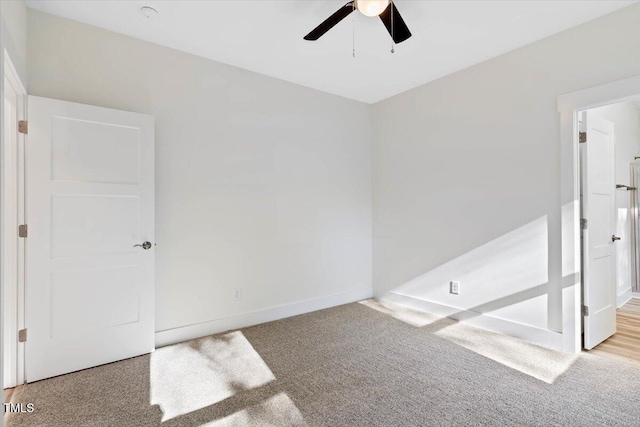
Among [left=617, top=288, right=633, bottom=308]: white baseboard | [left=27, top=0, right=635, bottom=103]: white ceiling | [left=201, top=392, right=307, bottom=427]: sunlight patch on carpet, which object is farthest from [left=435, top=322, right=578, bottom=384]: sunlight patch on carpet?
[left=27, top=0, right=635, bottom=103]: white ceiling

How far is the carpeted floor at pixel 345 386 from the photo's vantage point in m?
1.96

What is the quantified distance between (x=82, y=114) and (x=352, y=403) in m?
2.92

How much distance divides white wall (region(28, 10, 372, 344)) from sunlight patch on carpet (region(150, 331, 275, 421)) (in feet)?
0.95

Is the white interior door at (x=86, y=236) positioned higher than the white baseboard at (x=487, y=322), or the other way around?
the white interior door at (x=86, y=236)

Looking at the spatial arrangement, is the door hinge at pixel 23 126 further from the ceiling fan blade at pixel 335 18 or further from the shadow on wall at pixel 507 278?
the shadow on wall at pixel 507 278

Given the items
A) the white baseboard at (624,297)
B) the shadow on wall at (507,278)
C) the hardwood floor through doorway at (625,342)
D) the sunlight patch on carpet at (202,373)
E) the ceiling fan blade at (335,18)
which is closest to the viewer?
the ceiling fan blade at (335,18)

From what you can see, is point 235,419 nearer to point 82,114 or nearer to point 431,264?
point 82,114

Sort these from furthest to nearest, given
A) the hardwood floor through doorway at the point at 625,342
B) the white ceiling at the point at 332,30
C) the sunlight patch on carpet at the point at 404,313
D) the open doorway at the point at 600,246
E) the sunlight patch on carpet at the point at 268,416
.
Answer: the sunlight patch on carpet at the point at 404,313
the open doorway at the point at 600,246
the hardwood floor through doorway at the point at 625,342
the white ceiling at the point at 332,30
the sunlight patch on carpet at the point at 268,416

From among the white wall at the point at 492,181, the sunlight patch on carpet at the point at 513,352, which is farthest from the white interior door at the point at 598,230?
the sunlight patch on carpet at the point at 513,352

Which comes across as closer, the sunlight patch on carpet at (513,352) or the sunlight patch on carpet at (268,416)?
the sunlight patch on carpet at (268,416)

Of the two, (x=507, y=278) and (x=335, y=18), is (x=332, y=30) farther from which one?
(x=507, y=278)

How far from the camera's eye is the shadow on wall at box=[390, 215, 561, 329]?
2.98 m

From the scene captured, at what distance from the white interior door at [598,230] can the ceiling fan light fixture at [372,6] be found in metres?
2.16

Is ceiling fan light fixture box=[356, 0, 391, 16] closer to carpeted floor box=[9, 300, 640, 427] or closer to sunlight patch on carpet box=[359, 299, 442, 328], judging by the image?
carpeted floor box=[9, 300, 640, 427]
